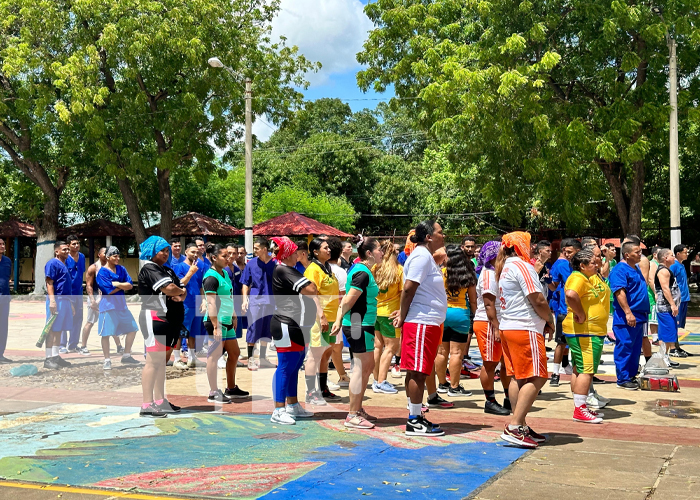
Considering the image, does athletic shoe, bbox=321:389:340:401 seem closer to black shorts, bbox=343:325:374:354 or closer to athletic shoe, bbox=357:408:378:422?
athletic shoe, bbox=357:408:378:422

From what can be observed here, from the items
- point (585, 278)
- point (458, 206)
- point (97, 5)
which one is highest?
point (97, 5)

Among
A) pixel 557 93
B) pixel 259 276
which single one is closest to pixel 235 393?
pixel 259 276

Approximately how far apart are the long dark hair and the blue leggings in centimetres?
214

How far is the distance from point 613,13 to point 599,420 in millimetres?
14973

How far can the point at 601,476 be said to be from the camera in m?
5.33

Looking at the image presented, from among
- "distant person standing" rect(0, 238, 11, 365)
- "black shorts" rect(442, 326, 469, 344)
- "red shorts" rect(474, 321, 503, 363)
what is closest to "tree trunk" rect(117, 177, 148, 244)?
"distant person standing" rect(0, 238, 11, 365)

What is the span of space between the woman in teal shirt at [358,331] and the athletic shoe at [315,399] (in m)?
1.02

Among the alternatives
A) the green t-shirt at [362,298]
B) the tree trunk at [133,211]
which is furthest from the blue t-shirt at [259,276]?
the tree trunk at [133,211]

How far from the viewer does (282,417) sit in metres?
7.11

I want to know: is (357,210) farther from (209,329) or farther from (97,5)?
(209,329)

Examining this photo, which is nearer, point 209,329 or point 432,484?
point 432,484

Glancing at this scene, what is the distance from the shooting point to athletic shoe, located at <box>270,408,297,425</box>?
7.08 meters

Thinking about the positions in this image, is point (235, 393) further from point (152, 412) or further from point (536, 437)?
point (536, 437)

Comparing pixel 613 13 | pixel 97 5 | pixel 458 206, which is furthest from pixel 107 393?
pixel 458 206
